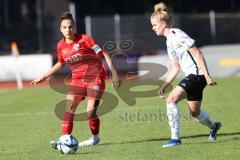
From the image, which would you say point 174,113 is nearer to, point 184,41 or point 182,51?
point 182,51

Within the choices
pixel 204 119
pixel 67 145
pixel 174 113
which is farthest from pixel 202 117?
pixel 67 145

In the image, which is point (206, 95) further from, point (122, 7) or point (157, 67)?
point (122, 7)

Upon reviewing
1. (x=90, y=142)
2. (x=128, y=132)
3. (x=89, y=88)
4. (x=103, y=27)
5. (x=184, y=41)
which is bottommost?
(x=103, y=27)

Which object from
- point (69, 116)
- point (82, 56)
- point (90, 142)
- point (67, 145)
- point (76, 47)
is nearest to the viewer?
point (67, 145)

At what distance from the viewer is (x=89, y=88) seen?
10.8 m

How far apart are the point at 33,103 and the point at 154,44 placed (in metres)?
19.6

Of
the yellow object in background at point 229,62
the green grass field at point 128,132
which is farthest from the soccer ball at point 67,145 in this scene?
the yellow object in background at point 229,62

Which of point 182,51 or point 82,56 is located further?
point 82,56

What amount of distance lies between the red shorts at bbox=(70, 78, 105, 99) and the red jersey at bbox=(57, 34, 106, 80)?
8 cm

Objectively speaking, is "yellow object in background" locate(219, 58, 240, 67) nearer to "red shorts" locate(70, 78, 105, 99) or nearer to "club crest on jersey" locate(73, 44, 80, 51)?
"red shorts" locate(70, 78, 105, 99)

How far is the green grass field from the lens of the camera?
963 cm

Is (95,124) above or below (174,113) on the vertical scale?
below

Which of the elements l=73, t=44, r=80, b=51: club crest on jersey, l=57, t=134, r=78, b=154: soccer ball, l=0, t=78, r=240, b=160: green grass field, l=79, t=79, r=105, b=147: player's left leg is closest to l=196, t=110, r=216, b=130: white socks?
l=0, t=78, r=240, b=160: green grass field

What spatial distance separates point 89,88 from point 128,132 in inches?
69.3
